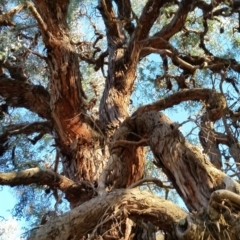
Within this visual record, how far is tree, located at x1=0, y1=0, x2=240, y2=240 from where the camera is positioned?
2328 mm

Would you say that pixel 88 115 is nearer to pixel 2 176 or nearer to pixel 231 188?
pixel 2 176

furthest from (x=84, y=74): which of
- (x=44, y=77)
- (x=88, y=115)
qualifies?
(x=88, y=115)

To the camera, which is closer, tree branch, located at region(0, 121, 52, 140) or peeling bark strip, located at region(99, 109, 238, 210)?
peeling bark strip, located at region(99, 109, 238, 210)

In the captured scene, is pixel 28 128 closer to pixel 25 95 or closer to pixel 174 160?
pixel 25 95

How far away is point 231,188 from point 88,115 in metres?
1.78

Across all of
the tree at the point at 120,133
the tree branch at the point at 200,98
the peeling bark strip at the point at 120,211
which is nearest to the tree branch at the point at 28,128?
the tree at the point at 120,133

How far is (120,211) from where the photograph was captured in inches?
91.6

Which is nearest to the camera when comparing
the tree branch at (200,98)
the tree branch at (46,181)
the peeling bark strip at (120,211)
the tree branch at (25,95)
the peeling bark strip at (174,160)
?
→ the peeling bark strip at (120,211)

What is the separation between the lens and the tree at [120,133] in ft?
7.64

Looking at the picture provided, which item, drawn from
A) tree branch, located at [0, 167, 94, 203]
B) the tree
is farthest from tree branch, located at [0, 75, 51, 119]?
tree branch, located at [0, 167, 94, 203]

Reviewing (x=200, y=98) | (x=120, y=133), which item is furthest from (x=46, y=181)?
(x=200, y=98)

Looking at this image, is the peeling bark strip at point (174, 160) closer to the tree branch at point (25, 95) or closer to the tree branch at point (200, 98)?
the tree branch at point (200, 98)

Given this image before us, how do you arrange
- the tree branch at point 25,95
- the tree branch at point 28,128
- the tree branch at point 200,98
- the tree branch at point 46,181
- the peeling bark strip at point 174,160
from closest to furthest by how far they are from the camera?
the peeling bark strip at point 174,160 → the tree branch at point 46,181 → the tree branch at point 200,98 → the tree branch at point 25,95 → the tree branch at point 28,128

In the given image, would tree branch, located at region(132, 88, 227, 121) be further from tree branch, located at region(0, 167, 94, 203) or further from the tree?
tree branch, located at region(0, 167, 94, 203)
